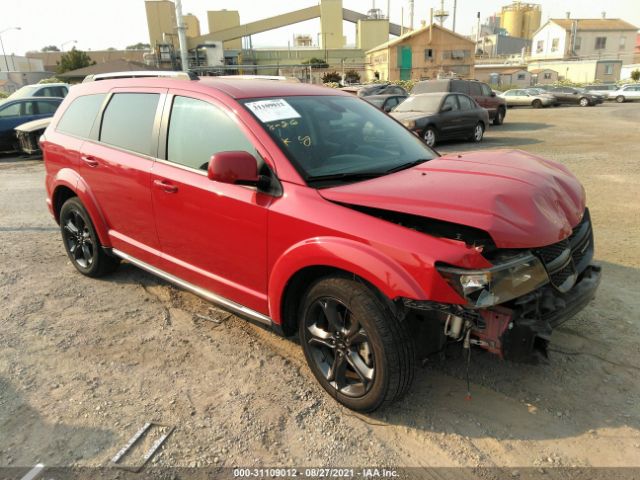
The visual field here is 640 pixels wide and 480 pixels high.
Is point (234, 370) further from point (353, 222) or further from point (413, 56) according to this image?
point (413, 56)

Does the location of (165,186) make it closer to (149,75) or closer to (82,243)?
(149,75)

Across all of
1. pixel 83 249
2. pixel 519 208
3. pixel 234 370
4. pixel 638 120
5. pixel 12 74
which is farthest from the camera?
pixel 12 74

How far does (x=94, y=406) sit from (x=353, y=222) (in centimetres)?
191

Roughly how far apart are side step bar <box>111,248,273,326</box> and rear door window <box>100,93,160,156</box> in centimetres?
94

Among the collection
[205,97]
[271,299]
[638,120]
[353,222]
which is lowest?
[638,120]

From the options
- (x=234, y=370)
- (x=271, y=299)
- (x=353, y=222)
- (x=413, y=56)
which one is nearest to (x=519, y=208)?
(x=353, y=222)

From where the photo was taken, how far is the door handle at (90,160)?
13.9ft

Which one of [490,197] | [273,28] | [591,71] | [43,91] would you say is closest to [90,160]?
[490,197]

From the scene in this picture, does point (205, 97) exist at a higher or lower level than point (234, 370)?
higher

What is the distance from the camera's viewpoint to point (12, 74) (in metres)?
62.2

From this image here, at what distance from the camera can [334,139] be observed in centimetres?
336

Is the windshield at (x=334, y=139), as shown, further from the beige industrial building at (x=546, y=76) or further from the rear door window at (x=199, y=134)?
the beige industrial building at (x=546, y=76)

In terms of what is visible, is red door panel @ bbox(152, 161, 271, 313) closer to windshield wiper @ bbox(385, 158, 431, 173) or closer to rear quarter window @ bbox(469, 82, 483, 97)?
windshield wiper @ bbox(385, 158, 431, 173)

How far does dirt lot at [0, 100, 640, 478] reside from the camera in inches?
100
